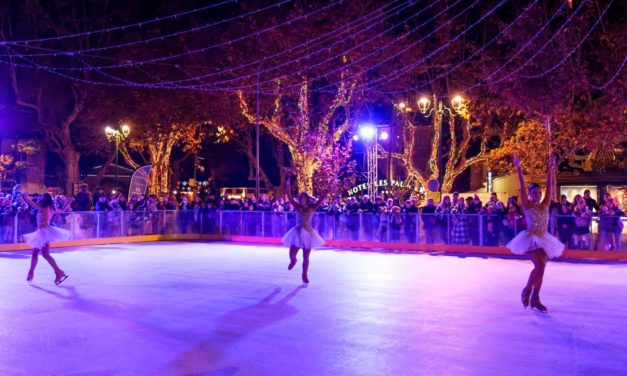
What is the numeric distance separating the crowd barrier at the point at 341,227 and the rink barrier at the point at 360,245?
→ 4 cm

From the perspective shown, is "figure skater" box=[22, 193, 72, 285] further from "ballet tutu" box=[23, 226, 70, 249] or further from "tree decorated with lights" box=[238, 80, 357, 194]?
"tree decorated with lights" box=[238, 80, 357, 194]

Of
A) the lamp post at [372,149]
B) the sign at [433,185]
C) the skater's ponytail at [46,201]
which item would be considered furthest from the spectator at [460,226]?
the skater's ponytail at [46,201]

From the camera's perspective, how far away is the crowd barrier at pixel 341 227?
1800 cm

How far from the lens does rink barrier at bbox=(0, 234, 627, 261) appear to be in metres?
17.8

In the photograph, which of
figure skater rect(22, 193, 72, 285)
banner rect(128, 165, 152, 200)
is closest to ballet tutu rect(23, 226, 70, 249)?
figure skater rect(22, 193, 72, 285)

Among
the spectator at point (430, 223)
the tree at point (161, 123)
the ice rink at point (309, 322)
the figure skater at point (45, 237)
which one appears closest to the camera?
the ice rink at point (309, 322)

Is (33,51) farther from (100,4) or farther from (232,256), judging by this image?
(232,256)

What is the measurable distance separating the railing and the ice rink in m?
2.99

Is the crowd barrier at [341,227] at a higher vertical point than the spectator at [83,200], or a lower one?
lower

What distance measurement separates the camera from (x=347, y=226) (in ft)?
71.3

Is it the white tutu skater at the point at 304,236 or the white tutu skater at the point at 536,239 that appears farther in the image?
the white tutu skater at the point at 304,236

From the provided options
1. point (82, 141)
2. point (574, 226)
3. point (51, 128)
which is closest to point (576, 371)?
point (574, 226)

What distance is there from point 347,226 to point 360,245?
806mm

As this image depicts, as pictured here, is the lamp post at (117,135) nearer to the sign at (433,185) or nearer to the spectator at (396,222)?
the sign at (433,185)
